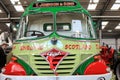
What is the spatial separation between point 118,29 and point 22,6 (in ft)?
50.2

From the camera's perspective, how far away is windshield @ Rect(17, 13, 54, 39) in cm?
664

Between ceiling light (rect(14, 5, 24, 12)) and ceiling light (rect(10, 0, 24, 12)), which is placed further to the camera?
ceiling light (rect(14, 5, 24, 12))

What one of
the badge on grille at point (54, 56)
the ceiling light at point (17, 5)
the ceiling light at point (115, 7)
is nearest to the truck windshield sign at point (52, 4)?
the badge on grille at point (54, 56)

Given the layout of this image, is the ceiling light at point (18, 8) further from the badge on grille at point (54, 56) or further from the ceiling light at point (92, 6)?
the badge on grille at point (54, 56)

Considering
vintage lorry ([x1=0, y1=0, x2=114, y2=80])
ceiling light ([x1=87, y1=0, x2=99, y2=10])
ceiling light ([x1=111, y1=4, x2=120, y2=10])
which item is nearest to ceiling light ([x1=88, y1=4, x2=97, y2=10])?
ceiling light ([x1=87, y1=0, x2=99, y2=10])

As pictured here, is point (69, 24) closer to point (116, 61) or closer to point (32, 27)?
point (32, 27)

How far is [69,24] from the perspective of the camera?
6.93 meters

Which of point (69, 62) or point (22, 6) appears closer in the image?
point (69, 62)

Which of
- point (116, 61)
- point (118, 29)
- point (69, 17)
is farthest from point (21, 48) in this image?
point (118, 29)

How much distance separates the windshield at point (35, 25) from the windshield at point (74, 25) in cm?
27

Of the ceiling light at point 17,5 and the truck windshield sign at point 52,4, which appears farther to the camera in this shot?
the ceiling light at point 17,5

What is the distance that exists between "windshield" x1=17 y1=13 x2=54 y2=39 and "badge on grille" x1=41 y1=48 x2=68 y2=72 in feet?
3.01

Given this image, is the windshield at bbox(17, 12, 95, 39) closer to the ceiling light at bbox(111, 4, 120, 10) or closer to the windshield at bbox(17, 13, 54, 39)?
the windshield at bbox(17, 13, 54, 39)

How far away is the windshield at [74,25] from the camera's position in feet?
21.5
